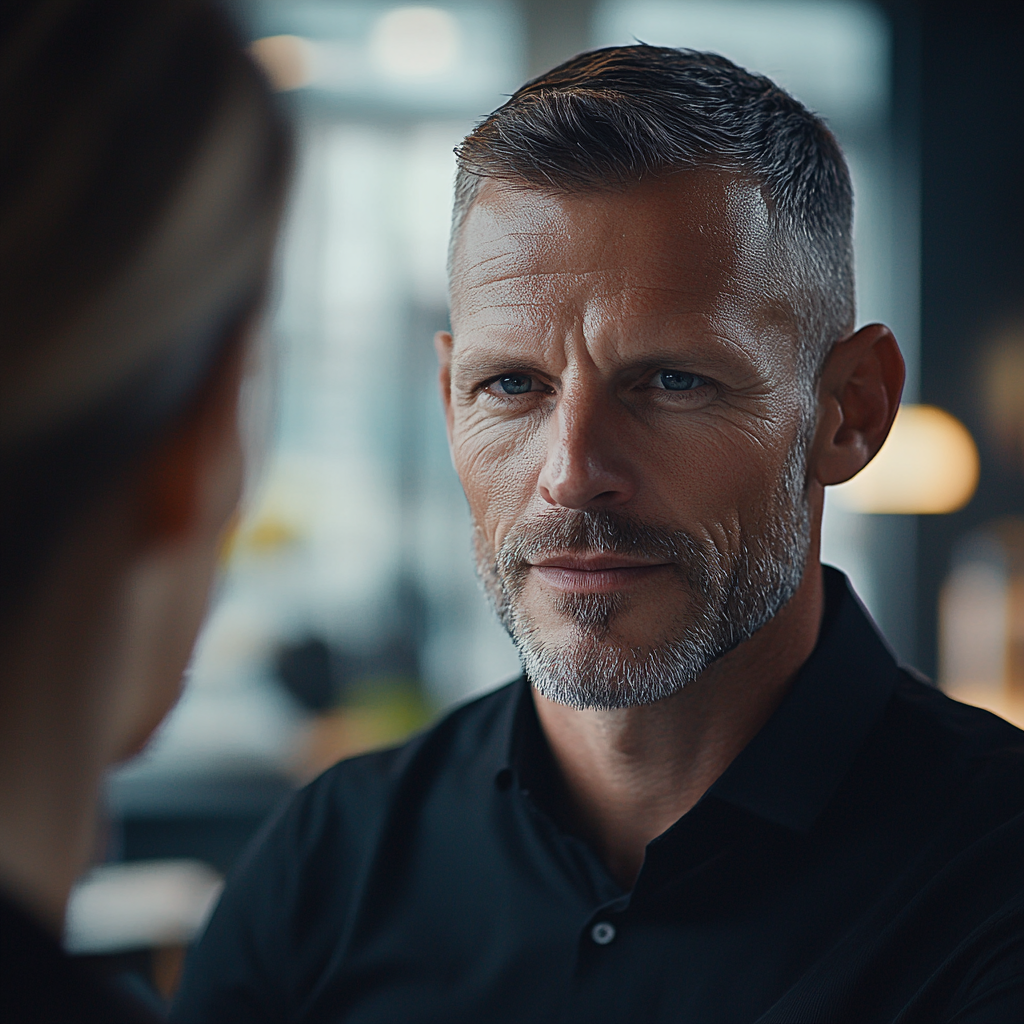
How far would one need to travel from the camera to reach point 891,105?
552 cm

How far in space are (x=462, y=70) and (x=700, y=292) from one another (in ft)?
15.5

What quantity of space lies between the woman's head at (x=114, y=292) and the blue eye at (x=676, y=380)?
2.26ft

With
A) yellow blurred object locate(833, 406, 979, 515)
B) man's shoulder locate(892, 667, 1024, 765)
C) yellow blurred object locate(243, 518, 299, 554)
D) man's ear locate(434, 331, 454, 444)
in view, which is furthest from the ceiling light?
man's shoulder locate(892, 667, 1024, 765)

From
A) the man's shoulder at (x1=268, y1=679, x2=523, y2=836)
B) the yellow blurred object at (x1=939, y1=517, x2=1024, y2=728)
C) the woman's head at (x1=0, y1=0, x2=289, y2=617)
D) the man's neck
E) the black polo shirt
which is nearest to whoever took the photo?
the woman's head at (x1=0, y1=0, x2=289, y2=617)

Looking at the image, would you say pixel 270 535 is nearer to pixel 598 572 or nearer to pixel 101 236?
pixel 598 572

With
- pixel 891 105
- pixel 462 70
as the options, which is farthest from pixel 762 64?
pixel 462 70

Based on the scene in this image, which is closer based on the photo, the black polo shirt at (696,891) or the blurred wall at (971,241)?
the black polo shirt at (696,891)

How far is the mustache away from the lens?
110cm

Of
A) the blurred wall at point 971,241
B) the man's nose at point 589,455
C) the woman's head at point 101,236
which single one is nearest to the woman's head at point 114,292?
the woman's head at point 101,236

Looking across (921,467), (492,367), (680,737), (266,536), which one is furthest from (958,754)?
(266,536)

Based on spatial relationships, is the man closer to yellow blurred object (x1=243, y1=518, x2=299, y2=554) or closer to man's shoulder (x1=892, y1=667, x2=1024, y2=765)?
man's shoulder (x1=892, y1=667, x2=1024, y2=765)

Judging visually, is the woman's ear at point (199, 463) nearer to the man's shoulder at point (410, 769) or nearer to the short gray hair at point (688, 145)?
the short gray hair at point (688, 145)

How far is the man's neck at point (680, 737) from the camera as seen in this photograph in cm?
119

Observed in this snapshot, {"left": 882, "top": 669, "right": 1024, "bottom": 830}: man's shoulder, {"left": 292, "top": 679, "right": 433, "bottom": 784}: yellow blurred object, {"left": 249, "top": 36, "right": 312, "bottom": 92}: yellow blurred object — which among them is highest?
{"left": 249, "top": 36, "right": 312, "bottom": 92}: yellow blurred object
